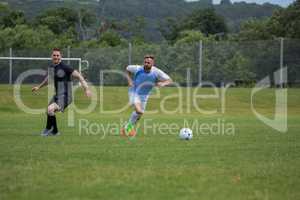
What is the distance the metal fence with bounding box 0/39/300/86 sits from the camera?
34594 millimetres

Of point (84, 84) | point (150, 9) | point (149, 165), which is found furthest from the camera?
point (150, 9)

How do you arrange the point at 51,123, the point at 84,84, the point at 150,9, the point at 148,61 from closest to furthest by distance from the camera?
the point at 84,84 → the point at 51,123 → the point at 148,61 → the point at 150,9

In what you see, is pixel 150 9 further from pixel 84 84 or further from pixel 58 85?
pixel 84 84

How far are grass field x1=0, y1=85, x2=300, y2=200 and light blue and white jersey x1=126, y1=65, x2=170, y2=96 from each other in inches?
43.3

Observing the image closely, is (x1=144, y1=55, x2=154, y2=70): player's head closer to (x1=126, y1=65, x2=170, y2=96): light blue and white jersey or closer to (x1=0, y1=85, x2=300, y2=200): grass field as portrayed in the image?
(x1=126, y1=65, x2=170, y2=96): light blue and white jersey

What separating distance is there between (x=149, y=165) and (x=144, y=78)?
6525 millimetres

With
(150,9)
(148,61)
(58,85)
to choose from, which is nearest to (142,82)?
(148,61)

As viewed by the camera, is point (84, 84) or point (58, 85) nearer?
point (84, 84)

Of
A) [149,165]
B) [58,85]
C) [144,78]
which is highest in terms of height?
[144,78]

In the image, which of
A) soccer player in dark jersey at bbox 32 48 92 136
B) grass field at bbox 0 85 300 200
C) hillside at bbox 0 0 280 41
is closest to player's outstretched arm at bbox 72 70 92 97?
soccer player in dark jersey at bbox 32 48 92 136

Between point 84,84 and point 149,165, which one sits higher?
point 84,84

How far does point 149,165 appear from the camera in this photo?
1034 centimetres

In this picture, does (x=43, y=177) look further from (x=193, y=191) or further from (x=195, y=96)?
(x=195, y=96)

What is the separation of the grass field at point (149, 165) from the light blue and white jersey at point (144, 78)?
110 centimetres
